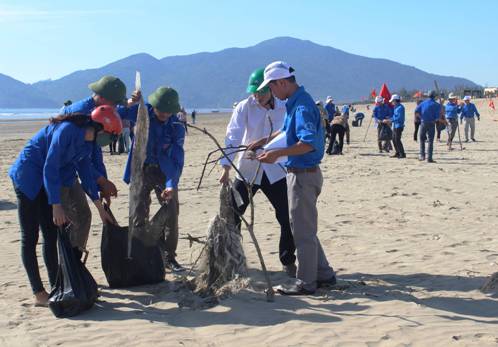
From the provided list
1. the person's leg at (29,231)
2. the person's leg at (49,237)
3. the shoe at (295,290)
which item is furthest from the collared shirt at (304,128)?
the person's leg at (29,231)

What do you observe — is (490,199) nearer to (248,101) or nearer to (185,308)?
(248,101)

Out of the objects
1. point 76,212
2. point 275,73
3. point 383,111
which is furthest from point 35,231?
point 383,111

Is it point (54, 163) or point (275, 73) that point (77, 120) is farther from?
point (275, 73)

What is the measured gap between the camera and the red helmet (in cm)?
452

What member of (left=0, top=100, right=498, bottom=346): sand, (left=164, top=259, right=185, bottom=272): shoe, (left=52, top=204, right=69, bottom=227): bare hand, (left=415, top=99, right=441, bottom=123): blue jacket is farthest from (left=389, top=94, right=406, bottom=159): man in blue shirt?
(left=52, top=204, right=69, bottom=227): bare hand

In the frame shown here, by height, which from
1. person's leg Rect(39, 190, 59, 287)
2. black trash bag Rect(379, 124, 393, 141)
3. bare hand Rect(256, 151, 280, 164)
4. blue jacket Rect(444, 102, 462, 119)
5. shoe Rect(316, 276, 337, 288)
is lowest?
shoe Rect(316, 276, 337, 288)

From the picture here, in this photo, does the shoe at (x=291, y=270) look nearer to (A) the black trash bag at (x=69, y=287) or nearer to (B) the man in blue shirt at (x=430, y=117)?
(A) the black trash bag at (x=69, y=287)

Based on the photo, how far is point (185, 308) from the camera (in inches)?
188

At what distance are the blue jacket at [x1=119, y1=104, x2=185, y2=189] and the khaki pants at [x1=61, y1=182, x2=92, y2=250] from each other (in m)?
0.86

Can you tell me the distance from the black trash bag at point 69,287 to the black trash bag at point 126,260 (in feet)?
1.88

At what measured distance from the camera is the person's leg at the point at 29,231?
475 centimetres

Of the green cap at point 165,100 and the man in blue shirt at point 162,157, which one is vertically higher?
the green cap at point 165,100

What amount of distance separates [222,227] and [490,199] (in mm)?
5944

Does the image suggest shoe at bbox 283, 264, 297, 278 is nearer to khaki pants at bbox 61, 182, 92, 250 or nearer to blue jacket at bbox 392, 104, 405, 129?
khaki pants at bbox 61, 182, 92, 250
